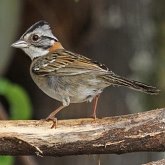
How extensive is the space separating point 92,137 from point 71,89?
0.77m

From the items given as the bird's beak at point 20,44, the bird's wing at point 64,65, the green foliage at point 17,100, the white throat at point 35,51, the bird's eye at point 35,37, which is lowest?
the green foliage at point 17,100

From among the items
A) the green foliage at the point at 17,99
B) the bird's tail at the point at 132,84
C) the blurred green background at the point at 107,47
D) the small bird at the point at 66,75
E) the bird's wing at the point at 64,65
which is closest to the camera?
the bird's tail at the point at 132,84

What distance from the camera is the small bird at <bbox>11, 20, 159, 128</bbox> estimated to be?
4566 millimetres

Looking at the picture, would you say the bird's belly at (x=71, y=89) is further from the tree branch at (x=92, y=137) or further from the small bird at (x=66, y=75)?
the tree branch at (x=92, y=137)

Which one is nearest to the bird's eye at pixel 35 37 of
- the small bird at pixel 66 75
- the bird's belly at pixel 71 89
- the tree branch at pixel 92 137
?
the small bird at pixel 66 75

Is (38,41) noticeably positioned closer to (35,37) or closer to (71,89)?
(35,37)

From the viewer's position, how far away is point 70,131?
13.1ft

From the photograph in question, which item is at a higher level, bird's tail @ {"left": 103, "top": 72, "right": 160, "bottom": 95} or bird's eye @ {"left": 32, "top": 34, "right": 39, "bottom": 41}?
bird's eye @ {"left": 32, "top": 34, "right": 39, "bottom": 41}

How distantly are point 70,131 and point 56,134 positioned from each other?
0.09 m

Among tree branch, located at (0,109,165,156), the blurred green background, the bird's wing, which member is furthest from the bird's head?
the blurred green background

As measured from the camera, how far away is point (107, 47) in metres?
7.06

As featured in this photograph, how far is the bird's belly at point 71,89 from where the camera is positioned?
464cm

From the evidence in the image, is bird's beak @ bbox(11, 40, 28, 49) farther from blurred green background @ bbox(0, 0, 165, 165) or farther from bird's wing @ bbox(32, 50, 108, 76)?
blurred green background @ bbox(0, 0, 165, 165)

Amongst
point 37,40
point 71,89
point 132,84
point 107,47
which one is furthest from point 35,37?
point 107,47
